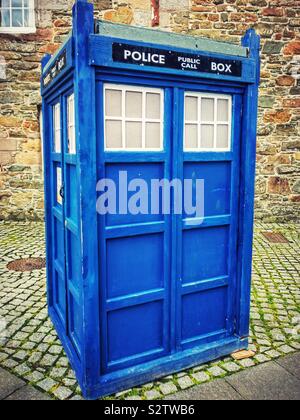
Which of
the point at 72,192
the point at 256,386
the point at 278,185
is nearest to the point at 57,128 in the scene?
the point at 72,192

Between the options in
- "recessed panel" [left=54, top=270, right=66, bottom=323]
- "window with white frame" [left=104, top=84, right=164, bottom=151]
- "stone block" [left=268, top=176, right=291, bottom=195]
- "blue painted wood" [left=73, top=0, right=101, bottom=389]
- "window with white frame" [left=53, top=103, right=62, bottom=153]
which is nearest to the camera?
"blue painted wood" [left=73, top=0, right=101, bottom=389]

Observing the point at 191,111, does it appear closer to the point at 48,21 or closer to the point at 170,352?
the point at 170,352

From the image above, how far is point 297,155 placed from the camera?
9211 millimetres

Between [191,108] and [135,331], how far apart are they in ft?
6.10

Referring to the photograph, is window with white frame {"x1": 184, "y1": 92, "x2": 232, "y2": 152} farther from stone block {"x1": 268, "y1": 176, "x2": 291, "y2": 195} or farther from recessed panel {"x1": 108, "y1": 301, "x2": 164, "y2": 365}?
stone block {"x1": 268, "y1": 176, "x2": 291, "y2": 195}

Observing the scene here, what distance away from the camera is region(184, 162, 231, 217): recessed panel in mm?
3100

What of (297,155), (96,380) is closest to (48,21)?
(297,155)

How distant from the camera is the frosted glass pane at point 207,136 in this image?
10.2 feet

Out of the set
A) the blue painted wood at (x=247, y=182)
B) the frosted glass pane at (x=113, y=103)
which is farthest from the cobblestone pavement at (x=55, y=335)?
the frosted glass pane at (x=113, y=103)

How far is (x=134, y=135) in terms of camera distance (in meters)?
2.80

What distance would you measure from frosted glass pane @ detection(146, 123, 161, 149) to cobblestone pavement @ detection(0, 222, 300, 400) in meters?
1.90

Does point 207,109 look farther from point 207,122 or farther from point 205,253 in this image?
point 205,253

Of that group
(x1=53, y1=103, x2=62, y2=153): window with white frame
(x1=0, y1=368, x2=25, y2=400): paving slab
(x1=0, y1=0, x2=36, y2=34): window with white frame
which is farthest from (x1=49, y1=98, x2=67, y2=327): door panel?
(x1=0, y1=0, x2=36, y2=34): window with white frame

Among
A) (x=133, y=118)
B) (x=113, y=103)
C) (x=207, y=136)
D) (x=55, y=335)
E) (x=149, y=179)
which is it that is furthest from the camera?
(x=55, y=335)
